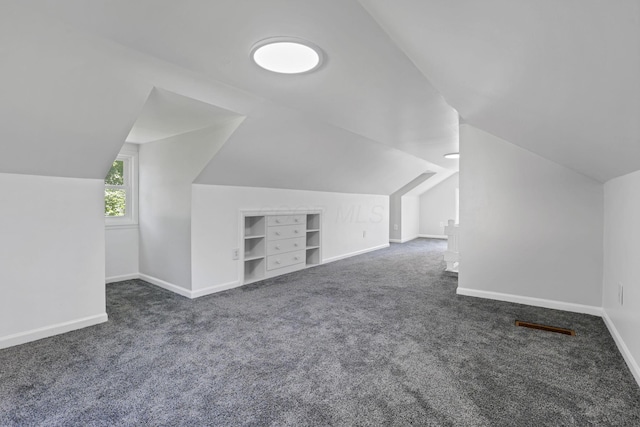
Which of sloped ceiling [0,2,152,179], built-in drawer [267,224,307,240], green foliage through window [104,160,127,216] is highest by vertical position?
sloped ceiling [0,2,152,179]

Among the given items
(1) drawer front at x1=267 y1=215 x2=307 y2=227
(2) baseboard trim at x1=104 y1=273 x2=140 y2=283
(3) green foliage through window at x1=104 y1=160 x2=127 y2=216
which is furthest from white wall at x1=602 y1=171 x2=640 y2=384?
(3) green foliage through window at x1=104 y1=160 x2=127 y2=216

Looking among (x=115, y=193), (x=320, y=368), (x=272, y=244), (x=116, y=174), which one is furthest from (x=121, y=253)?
(x=320, y=368)

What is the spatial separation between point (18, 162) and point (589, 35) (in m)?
3.23

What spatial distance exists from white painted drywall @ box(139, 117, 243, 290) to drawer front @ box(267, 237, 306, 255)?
119 cm

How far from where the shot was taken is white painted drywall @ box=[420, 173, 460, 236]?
9078mm

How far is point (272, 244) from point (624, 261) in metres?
3.57

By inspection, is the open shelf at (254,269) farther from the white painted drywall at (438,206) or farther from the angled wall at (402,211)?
the white painted drywall at (438,206)

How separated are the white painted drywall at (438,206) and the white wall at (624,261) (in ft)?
20.9

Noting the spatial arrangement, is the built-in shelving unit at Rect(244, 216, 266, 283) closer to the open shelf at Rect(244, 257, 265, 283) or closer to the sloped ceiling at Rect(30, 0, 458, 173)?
the open shelf at Rect(244, 257, 265, 283)

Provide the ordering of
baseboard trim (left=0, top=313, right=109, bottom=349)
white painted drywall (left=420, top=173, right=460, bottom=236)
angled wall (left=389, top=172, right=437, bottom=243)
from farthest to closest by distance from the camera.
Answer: white painted drywall (left=420, top=173, right=460, bottom=236), angled wall (left=389, top=172, right=437, bottom=243), baseboard trim (left=0, top=313, right=109, bottom=349)

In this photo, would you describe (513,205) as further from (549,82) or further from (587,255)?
(549,82)

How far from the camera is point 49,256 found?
8.30 feet

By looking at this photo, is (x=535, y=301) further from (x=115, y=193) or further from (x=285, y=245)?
(x=115, y=193)

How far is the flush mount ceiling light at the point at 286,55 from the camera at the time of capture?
1.68 m
